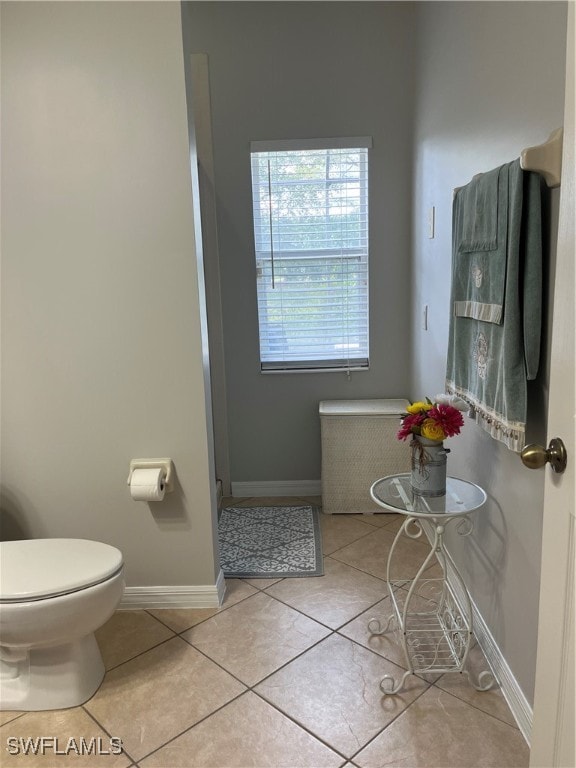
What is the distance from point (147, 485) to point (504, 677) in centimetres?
134

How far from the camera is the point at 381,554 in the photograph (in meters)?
2.68

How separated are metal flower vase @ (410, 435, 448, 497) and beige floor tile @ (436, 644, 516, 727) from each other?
58 cm

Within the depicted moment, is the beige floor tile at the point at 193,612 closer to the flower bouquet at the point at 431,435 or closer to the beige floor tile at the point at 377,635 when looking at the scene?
the beige floor tile at the point at 377,635

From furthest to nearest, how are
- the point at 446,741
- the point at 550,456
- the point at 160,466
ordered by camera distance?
1. the point at 160,466
2. the point at 446,741
3. the point at 550,456

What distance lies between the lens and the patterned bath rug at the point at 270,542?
2562 millimetres

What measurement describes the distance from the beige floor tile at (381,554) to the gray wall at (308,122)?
0.88m

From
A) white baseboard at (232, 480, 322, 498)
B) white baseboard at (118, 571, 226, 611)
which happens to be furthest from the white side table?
white baseboard at (232, 480, 322, 498)

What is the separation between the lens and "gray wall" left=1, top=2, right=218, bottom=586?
6.44 ft

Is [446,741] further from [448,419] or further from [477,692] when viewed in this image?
[448,419]

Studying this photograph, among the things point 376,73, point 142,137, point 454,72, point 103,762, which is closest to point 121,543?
point 103,762

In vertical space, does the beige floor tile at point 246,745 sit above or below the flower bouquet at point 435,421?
below

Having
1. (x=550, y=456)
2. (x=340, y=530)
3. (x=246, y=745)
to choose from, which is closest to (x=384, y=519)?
(x=340, y=530)

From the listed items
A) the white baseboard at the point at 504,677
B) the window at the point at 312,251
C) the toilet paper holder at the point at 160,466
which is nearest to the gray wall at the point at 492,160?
the white baseboard at the point at 504,677

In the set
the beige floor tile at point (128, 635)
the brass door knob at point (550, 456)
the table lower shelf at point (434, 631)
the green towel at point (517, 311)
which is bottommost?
the beige floor tile at point (128, 635)
